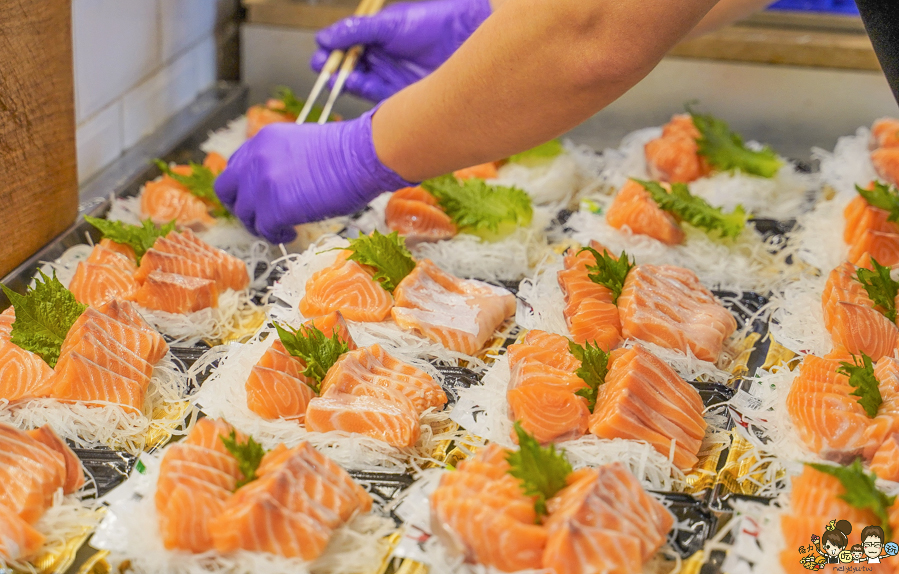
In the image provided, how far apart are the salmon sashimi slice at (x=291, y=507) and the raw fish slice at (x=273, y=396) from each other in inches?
11.8

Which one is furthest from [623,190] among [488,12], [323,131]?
[323,131]

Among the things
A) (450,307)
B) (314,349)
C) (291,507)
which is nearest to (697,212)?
(450,307)

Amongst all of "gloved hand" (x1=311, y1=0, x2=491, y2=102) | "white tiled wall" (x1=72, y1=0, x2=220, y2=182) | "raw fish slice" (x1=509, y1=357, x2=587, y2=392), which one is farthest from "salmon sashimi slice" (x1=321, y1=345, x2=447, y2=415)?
"gloved hand" (x1=311, y1=0, x2=491, y2=102)

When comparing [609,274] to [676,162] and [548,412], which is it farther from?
[676,162]

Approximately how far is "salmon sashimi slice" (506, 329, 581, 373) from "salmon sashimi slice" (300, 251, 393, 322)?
0.52 meters

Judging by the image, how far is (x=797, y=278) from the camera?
3215 millimetres

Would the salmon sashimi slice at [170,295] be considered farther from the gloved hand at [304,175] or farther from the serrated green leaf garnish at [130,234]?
the gloved hand at [304,175]

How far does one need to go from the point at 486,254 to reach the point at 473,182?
45cm

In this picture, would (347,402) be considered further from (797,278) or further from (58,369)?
(797,278)

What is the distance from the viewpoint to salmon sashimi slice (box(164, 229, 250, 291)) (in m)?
2.95

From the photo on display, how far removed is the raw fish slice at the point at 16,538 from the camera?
1.80 metres

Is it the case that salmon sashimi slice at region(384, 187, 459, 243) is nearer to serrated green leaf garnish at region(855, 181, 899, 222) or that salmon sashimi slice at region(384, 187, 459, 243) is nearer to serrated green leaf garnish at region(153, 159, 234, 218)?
serrated green leaf garnish at region(153, 159, 234, 218)

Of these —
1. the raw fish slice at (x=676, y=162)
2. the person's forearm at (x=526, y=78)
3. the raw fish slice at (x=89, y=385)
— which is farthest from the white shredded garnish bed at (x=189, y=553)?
the raw fish slice at (x=676, y=162)

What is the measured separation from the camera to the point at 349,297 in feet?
9.04
